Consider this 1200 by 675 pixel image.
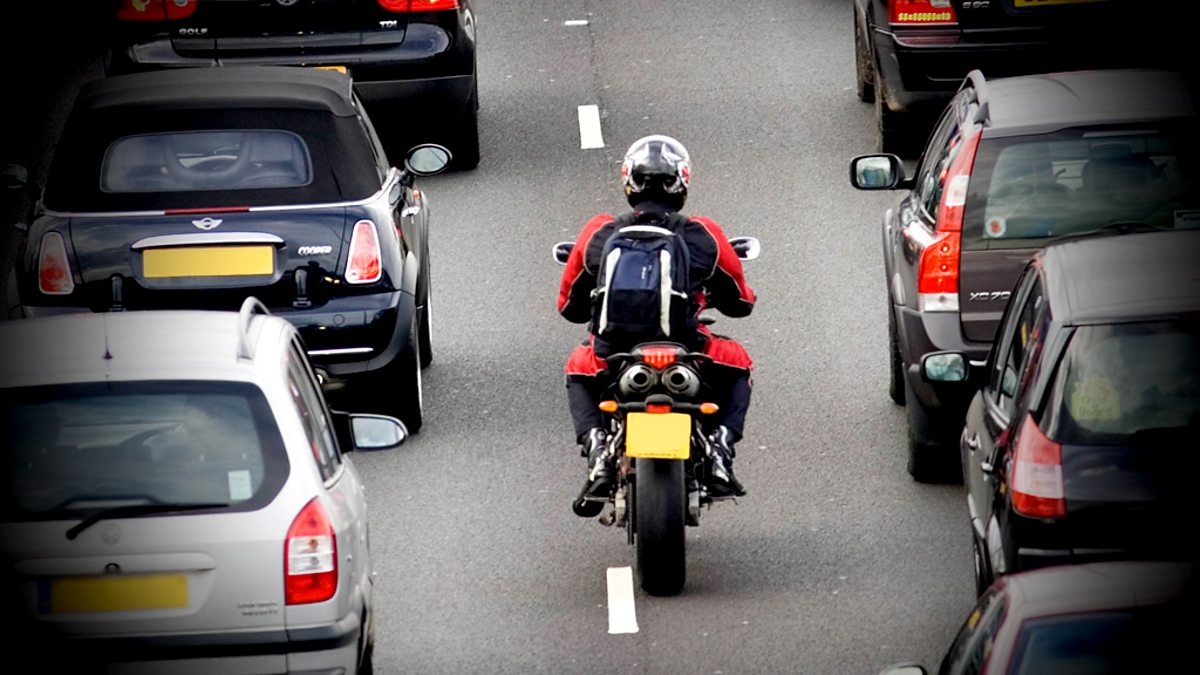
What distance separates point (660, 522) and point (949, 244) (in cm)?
209

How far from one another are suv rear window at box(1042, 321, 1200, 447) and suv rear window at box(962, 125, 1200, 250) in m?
2.87

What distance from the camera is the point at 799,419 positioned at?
1359 centimetres

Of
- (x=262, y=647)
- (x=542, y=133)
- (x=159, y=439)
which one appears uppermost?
(x=159, y=439)

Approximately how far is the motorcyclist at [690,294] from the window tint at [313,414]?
2.02m

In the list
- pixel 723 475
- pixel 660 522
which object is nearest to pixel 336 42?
pixel 723 475

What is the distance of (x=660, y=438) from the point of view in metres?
10.4

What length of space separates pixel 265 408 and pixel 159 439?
1.09 ft

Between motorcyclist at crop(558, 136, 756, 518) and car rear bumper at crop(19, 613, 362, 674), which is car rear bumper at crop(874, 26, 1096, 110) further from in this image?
car rear bumper at crop(19, 613, 362, 674)

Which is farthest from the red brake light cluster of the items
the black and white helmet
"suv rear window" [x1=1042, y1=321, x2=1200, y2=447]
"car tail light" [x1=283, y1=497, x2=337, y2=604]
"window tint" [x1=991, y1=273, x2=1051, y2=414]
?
"suv rear window" [x1=1042, y1=321, x2=1200, y2=447]

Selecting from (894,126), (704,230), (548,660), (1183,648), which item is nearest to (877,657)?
(548,660)

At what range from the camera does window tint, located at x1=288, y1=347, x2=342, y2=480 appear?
856 cm

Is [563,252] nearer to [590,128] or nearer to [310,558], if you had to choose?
[310,558]

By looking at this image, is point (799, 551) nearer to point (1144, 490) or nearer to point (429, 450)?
point (429, 450)

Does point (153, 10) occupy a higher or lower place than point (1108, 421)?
lower
